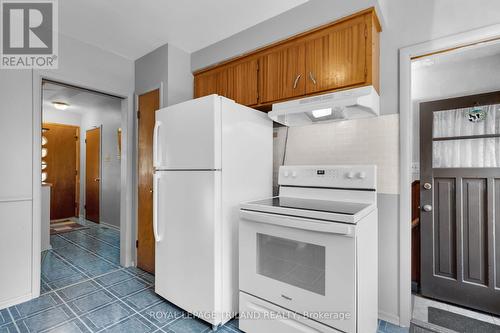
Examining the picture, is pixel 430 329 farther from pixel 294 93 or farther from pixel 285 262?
pixel 294 93

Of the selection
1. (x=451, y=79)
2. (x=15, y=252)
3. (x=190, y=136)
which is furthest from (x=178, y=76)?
(x=451, y=79)

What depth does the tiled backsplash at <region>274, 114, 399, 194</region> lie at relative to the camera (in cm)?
186

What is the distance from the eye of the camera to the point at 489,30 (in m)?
1.59

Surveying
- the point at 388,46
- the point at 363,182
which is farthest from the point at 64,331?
the point at 388,46

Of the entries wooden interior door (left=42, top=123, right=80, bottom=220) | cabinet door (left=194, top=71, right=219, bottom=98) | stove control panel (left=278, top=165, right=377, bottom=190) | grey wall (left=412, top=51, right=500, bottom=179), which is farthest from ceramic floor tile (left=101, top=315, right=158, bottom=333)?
wooden interior door (left=42, top=123, right=80, bottom=220)

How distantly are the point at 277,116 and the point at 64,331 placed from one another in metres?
2.20

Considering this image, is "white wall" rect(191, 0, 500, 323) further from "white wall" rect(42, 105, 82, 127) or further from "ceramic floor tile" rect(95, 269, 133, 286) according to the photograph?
"white wall" rect(42, 105, 82, 127)

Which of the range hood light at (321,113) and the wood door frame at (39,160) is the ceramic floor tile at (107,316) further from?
the range hood light at (321,113)

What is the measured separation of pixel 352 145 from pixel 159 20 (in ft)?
6.63

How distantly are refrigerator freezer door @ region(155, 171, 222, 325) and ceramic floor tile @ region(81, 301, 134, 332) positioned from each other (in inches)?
11.7

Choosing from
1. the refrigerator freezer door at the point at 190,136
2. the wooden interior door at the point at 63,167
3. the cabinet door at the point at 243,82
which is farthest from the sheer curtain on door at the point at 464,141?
the wooden interior door at the point at 63,167

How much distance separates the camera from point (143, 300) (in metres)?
2.22

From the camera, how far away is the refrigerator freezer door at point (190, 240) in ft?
5.86

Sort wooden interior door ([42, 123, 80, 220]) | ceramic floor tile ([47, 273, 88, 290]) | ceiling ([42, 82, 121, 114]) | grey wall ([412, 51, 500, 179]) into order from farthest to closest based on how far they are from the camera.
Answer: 1. wooden interior door ([42, 123, 80, 220])
2. ceiling ([42, 82, 121, 114])
3. ceramic floor tile ([47, 273, 88, 290])
4. grey wall ([412, 51, 500, 179])
